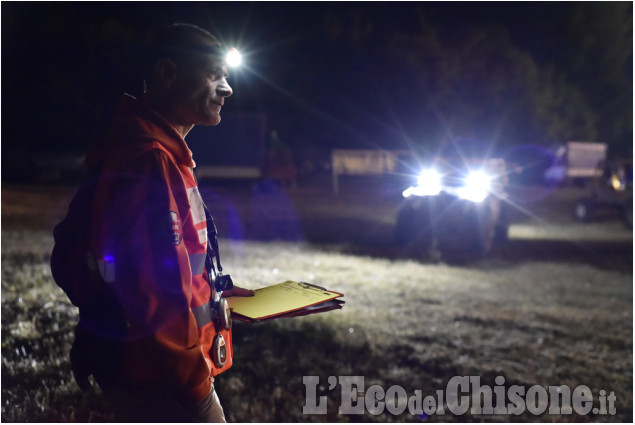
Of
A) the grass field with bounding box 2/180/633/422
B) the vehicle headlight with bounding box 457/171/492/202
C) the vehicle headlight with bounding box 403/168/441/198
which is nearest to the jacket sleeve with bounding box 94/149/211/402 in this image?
the vehicle headlight with bounding box 403/168/441/198

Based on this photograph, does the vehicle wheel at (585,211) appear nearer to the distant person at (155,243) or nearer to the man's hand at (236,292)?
the man's hand at (236,292)

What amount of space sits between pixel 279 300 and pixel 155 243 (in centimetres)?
39

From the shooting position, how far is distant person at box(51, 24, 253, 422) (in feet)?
4.44

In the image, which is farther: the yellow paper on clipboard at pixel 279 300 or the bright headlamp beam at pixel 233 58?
the yellow paper on clipboard at pixel 279 300

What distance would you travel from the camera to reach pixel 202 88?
1375 mm

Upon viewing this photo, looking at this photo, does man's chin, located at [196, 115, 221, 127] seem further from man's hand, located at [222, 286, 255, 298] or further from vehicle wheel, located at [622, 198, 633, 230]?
vehicle wheel, located at [622, 198, 633, 230]

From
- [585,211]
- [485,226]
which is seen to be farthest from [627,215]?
[485,226]

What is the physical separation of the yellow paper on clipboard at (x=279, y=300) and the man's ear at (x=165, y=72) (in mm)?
565

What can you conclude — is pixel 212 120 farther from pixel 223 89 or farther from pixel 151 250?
pixel 151 250

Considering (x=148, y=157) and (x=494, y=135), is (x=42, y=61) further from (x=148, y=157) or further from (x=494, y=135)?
(x=494, y=135)

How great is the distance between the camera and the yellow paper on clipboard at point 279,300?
1.51 meters

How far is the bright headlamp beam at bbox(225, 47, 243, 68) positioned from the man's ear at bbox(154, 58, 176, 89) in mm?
115

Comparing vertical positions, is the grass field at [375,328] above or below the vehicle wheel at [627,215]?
below

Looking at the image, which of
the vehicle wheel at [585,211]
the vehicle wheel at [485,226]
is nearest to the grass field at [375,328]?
the vehicle wheel at [485,226]
